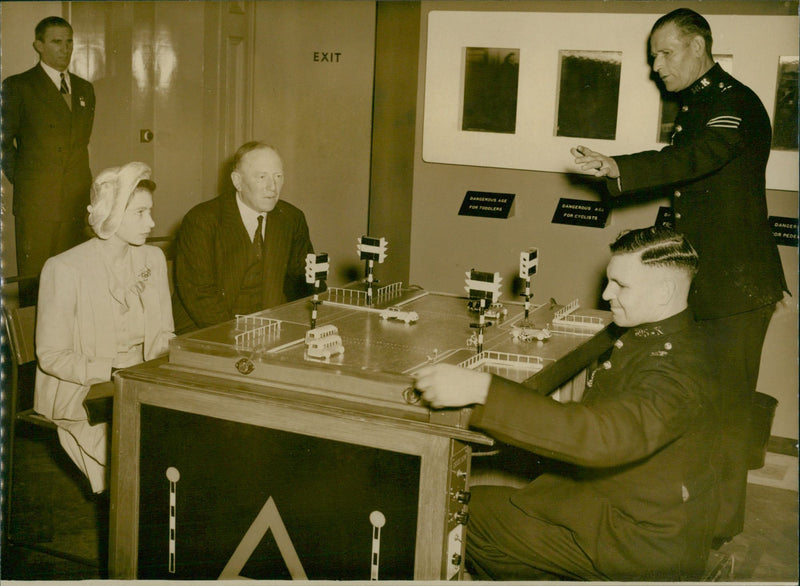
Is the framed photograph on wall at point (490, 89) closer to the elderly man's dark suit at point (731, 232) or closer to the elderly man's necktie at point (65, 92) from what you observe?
the elderly man's dark suit at point (731, 232)

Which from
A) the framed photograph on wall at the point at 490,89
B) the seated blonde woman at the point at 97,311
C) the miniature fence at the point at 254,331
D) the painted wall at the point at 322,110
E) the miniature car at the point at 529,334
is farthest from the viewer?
the painted wall at the point at 322,110

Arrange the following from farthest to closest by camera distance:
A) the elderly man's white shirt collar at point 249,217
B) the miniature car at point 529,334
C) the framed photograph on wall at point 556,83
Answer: the framed photograph on wall at point 556,83 < the elderly man's white shirt collar at point 249,217 < the miniature car at point 529,334

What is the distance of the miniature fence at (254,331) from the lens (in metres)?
2.59

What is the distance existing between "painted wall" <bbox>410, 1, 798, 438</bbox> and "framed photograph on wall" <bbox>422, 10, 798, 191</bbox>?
57mm

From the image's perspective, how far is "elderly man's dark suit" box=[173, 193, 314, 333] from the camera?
3820 millimetres

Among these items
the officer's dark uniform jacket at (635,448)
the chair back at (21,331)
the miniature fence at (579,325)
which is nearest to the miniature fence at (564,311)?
the miniature fence at (579,325)

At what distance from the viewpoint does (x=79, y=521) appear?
3.62m

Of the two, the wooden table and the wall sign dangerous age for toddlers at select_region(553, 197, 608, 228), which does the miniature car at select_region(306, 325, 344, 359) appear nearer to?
the wooden table

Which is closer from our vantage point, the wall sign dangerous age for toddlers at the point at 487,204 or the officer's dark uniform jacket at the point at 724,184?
the officer's dark uniform jacket at the point at 724,184

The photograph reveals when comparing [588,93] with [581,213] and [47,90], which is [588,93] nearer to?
[581,213]

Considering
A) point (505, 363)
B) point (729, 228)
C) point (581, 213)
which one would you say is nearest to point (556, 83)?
point (581, 213)

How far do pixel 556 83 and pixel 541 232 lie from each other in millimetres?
791

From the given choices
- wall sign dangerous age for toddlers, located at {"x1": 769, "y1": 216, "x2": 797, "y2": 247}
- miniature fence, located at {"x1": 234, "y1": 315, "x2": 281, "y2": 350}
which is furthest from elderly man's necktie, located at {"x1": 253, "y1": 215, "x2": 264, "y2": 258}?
wall sign dangerous age for toddlers, located at {"x1": 769, "y1": 216, "x2": 797, "y2": 247}

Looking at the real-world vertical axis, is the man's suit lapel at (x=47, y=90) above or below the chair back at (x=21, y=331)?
above
